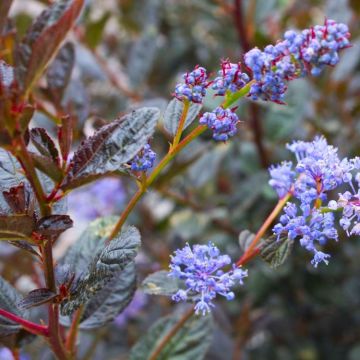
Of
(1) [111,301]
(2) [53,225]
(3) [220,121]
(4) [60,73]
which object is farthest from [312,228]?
(4) [60,73]

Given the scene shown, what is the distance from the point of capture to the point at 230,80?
0.66m

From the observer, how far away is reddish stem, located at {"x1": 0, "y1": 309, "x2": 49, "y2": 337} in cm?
74

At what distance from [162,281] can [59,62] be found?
472 mm

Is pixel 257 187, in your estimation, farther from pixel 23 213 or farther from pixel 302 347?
pixel 23 213

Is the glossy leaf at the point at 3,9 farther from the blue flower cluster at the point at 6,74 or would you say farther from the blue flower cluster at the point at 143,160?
the blue flower cluster at the point at 143,160

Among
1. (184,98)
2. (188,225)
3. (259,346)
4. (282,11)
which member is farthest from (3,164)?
(282,11)

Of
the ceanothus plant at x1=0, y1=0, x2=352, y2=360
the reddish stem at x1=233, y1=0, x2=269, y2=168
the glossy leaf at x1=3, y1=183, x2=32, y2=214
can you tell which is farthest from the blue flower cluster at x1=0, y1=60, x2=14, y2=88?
the reddish stem at x1=233, y1=0, x2=269, y2=168

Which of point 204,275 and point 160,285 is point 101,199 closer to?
point 160,285

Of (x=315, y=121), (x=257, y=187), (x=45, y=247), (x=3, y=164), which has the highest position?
(x=315, y=121)

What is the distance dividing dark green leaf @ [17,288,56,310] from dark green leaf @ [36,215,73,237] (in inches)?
3.1

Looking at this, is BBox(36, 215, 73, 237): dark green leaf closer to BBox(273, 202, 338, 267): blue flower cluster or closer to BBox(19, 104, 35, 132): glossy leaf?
BBox(19, 104, 35, 132): glossy leaf

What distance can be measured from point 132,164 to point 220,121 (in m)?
0.11

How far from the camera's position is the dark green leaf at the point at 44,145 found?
2.22ft

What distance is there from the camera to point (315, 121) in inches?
63.8
